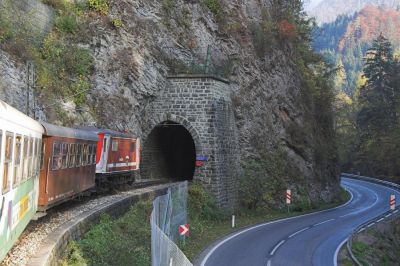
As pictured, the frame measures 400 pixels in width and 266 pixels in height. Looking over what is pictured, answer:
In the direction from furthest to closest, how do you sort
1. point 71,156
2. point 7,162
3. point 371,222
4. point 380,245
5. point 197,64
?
point 197,64, point 371,222, point 380,245, point 71,156, point 7,162

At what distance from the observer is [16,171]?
9070 millimetres

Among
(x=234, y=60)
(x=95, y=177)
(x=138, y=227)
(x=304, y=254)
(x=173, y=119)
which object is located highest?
(x=234, y=60)

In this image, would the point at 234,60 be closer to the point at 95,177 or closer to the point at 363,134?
the point at 95,177

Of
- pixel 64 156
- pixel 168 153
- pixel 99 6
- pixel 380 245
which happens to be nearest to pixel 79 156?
pixel 64 156

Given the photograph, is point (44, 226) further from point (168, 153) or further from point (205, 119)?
point (168, 153)

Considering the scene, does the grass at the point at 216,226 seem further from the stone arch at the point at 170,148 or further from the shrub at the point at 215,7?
the shrub at the point at 215,7

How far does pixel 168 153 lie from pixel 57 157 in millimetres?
20738

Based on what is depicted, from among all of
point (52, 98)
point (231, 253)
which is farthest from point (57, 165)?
point (52, 98)

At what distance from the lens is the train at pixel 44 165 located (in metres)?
8.30

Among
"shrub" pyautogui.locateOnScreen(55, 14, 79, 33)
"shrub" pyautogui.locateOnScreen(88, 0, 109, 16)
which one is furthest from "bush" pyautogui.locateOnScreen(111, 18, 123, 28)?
"shrub" pyautogui.locateOnScreen(55, 14, 79, 33)

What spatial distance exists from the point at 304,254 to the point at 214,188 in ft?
28.4

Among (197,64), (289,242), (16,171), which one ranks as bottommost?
(289,242)

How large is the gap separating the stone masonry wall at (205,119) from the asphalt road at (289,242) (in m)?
3.95

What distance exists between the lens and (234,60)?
35.1 m
